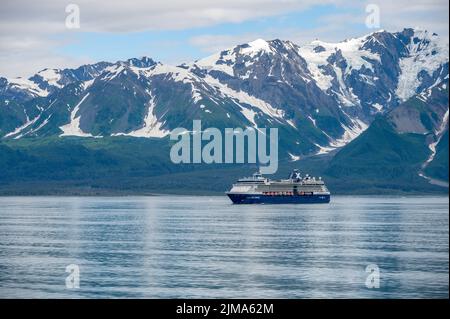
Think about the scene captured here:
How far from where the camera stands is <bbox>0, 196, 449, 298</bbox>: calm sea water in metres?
92.1

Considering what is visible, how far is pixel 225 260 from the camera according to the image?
115 metres

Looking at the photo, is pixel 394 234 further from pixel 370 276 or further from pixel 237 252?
pixel 370 276

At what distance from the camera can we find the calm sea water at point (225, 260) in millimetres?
92062

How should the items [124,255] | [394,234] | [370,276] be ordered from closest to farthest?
[370,276], [124,255], [394,234]

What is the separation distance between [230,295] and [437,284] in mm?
18686

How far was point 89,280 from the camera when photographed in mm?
99000
